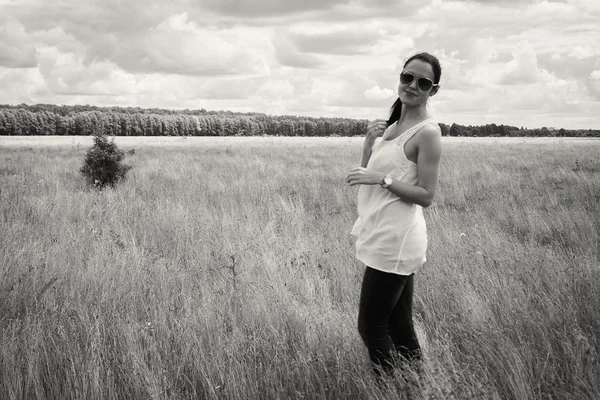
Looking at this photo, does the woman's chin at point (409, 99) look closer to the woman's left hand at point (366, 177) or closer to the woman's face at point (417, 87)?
the woman's face at point (417, 87)

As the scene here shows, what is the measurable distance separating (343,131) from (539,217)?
4730 inches

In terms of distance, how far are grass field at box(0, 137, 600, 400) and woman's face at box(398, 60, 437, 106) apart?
1.34 metres

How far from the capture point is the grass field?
2.47 meters

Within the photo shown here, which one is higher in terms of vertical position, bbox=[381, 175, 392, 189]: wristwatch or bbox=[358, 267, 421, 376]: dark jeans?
bbox=[381, 175, 392, 189]: wristwatch

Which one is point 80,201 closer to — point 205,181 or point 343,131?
point 205,181

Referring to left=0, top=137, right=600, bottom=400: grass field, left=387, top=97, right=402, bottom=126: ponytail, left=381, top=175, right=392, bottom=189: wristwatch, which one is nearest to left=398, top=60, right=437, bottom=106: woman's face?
left=387, top=97, right=402, bottom=126: ponytail

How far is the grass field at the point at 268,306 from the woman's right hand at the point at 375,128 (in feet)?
3.98

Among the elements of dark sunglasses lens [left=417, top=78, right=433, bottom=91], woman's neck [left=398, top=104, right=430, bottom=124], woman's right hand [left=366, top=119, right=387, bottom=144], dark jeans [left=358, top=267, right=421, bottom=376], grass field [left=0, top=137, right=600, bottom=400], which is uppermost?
dark sunglasses lens [left=417, top=78, right=433, bottom=91]

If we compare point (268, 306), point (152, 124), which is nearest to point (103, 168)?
point (268, 306)

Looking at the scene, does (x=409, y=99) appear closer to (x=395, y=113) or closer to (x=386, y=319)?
(x=395, y=113)

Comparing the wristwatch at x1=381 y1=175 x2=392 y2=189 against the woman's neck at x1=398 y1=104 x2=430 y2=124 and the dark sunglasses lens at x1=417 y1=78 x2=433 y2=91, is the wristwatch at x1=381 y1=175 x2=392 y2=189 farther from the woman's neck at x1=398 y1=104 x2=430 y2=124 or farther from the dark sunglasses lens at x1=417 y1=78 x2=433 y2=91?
the dark sunglasses lens at x1=417 y1=78 x2=433 y2=91

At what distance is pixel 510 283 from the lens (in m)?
3.71

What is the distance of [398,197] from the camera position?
6.60 feet

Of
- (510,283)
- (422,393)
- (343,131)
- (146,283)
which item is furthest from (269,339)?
(343,131)
